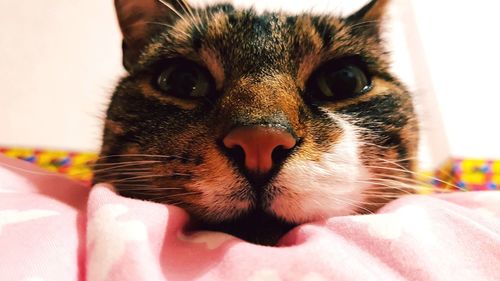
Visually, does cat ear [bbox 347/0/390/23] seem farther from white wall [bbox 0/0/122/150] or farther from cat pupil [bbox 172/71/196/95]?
white wall [bbox 0/0/122/150]

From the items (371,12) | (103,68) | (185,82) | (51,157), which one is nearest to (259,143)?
(185,82)

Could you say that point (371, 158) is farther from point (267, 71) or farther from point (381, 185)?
point (267, 71)

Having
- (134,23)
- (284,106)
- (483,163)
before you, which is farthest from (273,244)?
(483,163)

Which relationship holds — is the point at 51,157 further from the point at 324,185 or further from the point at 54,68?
the point at 324,185

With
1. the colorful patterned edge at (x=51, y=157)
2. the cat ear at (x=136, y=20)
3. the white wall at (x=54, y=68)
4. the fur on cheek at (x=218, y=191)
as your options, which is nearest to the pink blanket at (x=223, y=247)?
the fur on cheek at (x=218, y=191)

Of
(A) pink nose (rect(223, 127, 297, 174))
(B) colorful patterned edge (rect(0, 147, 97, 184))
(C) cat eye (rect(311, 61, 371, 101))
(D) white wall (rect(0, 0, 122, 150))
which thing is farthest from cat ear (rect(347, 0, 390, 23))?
(D) white wall (rect(0, 0, 122, 150))
